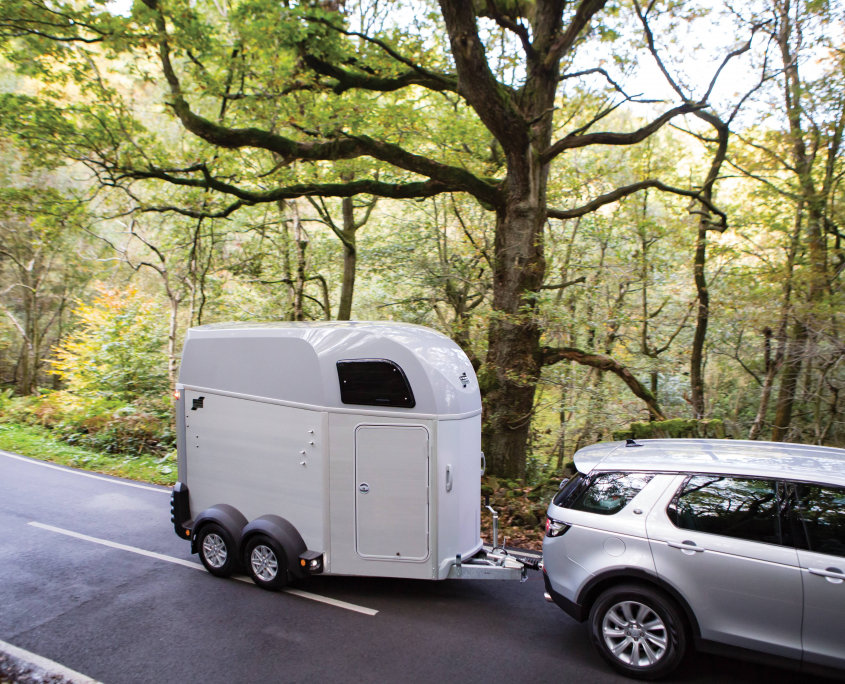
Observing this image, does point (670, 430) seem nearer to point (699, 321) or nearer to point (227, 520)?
point (699, 321)

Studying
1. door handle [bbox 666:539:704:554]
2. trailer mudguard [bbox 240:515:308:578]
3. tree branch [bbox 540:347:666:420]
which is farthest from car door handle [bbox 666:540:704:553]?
tree branch [bbox 540:347:666:420]

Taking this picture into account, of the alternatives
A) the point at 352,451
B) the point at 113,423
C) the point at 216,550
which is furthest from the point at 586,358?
the point at 113,423

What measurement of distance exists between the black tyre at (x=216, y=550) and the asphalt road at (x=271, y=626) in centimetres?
16

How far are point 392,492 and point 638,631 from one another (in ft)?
7.93

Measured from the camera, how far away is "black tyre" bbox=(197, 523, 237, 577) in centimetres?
612

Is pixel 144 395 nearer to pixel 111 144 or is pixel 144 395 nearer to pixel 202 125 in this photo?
pixel 111 144

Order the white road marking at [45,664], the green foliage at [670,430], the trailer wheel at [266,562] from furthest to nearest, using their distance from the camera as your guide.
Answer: the green foliage at [670,430] < the trailer wheel at [266,562] < the white road marking at [45,664]

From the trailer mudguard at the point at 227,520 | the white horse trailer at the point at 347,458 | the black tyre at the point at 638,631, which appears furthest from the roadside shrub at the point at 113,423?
the black tyre at the point at 638,631

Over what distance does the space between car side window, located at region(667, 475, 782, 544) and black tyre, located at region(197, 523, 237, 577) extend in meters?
4.59

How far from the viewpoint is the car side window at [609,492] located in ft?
14.8

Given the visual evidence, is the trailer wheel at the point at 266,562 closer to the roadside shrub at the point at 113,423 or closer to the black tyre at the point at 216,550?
the black tyre at the point at 216,550

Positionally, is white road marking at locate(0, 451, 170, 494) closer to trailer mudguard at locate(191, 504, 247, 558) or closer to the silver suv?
trailer mudguard at locate(191, 504, 247, 558)

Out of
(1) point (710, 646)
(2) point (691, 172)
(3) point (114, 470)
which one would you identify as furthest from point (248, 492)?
(2) point (691, 172)

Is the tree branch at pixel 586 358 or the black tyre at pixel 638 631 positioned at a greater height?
the tree branch at pixel 586 358
